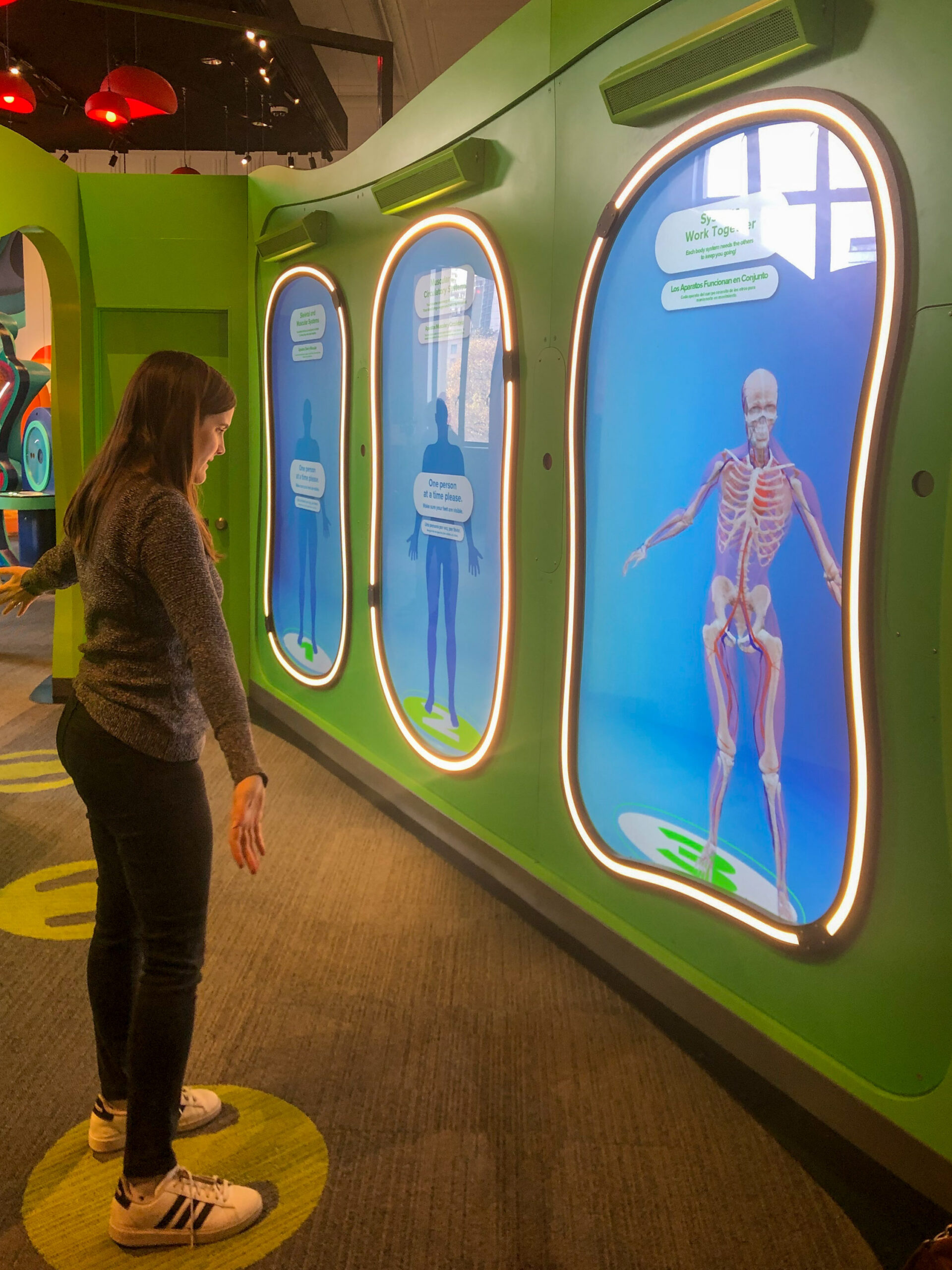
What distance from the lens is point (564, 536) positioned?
9.29 feet

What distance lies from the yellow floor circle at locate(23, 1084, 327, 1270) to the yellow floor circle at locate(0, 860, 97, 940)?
3.06 feet

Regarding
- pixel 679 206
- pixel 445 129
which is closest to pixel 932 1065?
pixel 679 206

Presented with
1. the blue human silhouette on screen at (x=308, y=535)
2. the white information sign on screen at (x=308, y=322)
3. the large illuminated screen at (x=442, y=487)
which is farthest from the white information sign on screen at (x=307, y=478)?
the large illuminated screen at (x=442, y=487)

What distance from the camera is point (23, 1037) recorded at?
242 centimetres

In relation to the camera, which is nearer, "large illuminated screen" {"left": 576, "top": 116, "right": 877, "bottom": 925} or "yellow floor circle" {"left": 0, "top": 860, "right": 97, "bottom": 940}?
"large illuminated screen" {"left": 576, "top": 116, "right": 877, "bottom": 925}

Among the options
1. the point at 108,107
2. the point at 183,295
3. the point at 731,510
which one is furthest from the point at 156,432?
the point at 108,107

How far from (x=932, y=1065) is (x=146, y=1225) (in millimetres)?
1447

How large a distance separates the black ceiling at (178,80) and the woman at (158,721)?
658 cm

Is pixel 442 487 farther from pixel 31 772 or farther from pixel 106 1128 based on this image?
pixel 31 772

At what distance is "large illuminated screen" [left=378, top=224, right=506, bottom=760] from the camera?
10.5ft

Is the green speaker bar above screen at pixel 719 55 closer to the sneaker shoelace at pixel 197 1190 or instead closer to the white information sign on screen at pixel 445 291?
the white information sign on screen at pixel 445 291

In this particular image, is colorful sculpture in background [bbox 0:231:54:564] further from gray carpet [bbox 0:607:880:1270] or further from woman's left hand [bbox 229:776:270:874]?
woman's left hand [bbox 229:776:270:874]

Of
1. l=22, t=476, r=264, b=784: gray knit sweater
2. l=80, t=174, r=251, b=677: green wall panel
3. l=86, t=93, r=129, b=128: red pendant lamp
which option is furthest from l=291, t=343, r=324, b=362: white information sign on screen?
l=86, t=93, r=129, b=128: red pendant lamp

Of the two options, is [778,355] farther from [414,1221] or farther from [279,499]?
[279,499]
